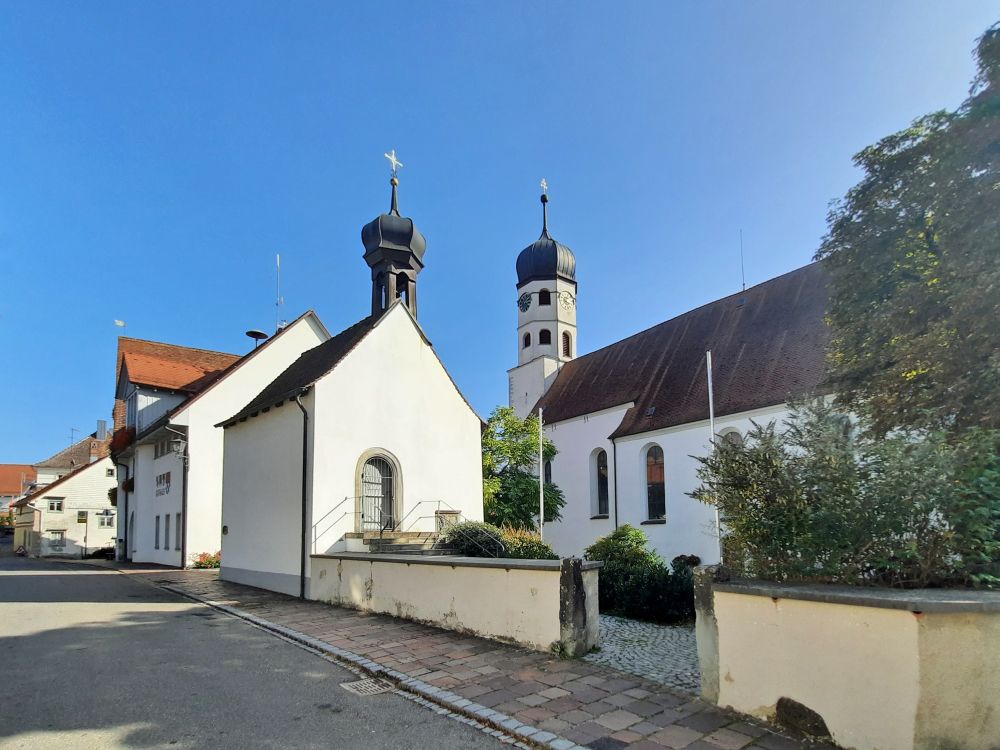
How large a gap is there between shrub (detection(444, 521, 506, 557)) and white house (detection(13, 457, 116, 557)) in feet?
126

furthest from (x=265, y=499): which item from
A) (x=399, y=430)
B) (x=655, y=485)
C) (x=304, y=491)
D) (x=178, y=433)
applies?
(x=655, y=485)

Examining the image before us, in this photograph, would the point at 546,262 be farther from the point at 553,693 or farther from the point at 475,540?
the point at 553,693

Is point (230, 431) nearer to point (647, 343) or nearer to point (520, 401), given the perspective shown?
point (647, 343)

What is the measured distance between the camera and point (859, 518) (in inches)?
213

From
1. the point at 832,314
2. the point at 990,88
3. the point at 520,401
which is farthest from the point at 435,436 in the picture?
the point at 520,401

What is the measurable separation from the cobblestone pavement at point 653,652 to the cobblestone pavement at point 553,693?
223 millimetres

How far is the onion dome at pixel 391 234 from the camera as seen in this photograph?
19.1 metres

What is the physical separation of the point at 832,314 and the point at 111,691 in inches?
475

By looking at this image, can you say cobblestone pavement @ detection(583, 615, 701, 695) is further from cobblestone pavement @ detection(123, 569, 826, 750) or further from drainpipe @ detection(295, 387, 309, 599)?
drainpipe @ detection(295, 387, 309, 599)

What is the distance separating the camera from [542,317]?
4150cm

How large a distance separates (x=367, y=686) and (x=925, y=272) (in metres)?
9.89

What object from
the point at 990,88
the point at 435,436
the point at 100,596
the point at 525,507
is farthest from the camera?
the point at 525,507

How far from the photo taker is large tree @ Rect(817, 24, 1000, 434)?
8.58m

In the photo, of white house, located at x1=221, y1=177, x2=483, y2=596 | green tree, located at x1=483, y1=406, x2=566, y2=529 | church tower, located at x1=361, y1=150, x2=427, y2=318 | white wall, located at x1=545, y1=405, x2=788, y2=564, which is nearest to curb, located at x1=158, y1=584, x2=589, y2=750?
white house, located at x1=221, y1=177, x2=483, y2=596
